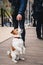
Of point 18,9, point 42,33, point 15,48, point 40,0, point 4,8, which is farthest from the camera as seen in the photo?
point 4,8

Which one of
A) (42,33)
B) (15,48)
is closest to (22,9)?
(15,48)

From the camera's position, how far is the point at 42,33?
571 centimetres

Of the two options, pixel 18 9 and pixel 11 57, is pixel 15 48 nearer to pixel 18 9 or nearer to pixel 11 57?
pixel 11 57

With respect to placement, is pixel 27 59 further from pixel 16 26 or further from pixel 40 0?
pixel 40 0

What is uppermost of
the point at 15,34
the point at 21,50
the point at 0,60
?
the point at 15,34

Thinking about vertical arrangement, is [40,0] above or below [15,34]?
above

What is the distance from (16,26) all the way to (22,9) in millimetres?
309

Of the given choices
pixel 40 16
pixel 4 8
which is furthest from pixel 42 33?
pixel 4 8

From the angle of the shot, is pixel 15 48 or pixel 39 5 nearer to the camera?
pixel 15 48

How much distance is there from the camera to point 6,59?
10.2 ft

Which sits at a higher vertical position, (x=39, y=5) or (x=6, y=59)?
(x=39, y=5)

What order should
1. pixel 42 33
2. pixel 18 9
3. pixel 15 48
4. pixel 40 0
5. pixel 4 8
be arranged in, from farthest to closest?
pixel 4 8, pixel 42 33, pixel 40 0, pixel 18 9, pixel 15 48

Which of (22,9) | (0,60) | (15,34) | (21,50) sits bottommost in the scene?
(0,60)

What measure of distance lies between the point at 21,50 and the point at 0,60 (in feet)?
1.43
